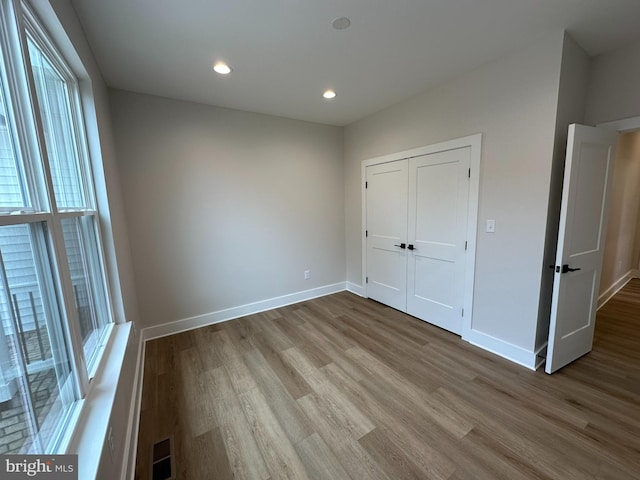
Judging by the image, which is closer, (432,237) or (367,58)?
(367,58)

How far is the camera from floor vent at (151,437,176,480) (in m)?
1.44

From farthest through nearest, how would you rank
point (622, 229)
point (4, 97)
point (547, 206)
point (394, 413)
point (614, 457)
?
point (622, 229) → point (547, 206) → point (394, 413) → point (614, 457) → point (4, 97)

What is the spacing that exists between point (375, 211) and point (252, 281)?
1997mm

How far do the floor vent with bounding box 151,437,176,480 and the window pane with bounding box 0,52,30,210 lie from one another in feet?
5.04

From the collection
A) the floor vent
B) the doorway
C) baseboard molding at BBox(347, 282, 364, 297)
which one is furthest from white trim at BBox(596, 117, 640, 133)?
the floor vent

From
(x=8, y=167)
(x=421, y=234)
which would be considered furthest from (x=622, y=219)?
(x=8, y=167)

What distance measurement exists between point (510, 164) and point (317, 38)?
1916mm

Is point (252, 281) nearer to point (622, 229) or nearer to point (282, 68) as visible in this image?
point (282, 68)

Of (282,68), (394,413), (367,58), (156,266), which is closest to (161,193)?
(156,266)

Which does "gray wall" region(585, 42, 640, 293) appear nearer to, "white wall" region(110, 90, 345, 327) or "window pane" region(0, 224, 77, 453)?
"white wall" region(110, 90, 345, 327)

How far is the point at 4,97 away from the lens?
967 millimetres

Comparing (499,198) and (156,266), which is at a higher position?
(499,198)

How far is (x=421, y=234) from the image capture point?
10.2ft

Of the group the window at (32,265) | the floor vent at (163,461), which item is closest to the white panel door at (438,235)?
the floor vent at (163,461)
